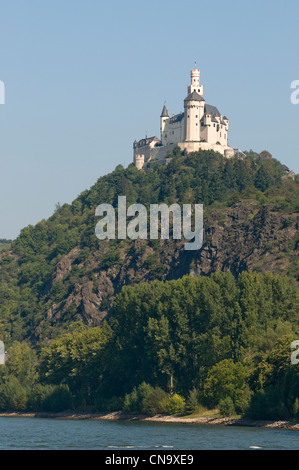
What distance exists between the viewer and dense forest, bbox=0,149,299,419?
94.2 m

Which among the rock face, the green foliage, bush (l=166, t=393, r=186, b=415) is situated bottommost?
bush (l=166, t=393, r=186, b=415)

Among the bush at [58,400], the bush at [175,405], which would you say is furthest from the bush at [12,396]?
the bush at [175,405]

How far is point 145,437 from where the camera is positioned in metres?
75.6

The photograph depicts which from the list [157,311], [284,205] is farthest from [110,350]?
[284,205]

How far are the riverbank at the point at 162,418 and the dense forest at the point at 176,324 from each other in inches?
36.0

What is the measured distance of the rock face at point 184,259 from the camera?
151400mm

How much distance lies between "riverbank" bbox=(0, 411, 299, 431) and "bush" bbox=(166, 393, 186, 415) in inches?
23.6

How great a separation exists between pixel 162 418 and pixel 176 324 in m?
10.3

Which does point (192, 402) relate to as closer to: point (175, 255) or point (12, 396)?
point (12, 396)

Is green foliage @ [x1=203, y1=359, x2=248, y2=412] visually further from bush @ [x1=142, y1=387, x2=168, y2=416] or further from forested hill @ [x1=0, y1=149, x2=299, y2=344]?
forested hill @ [x1=0, y1=149, x2=299, y2=344]

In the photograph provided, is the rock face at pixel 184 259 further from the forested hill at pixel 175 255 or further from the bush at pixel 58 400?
the bush at pixel 58 400

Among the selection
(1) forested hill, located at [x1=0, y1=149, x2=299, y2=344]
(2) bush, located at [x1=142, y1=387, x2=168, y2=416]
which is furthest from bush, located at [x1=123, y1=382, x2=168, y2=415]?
(1) forested hill, located at [x1=0, y1=149, x2=299, y2=344]

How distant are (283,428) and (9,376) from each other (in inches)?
2369
